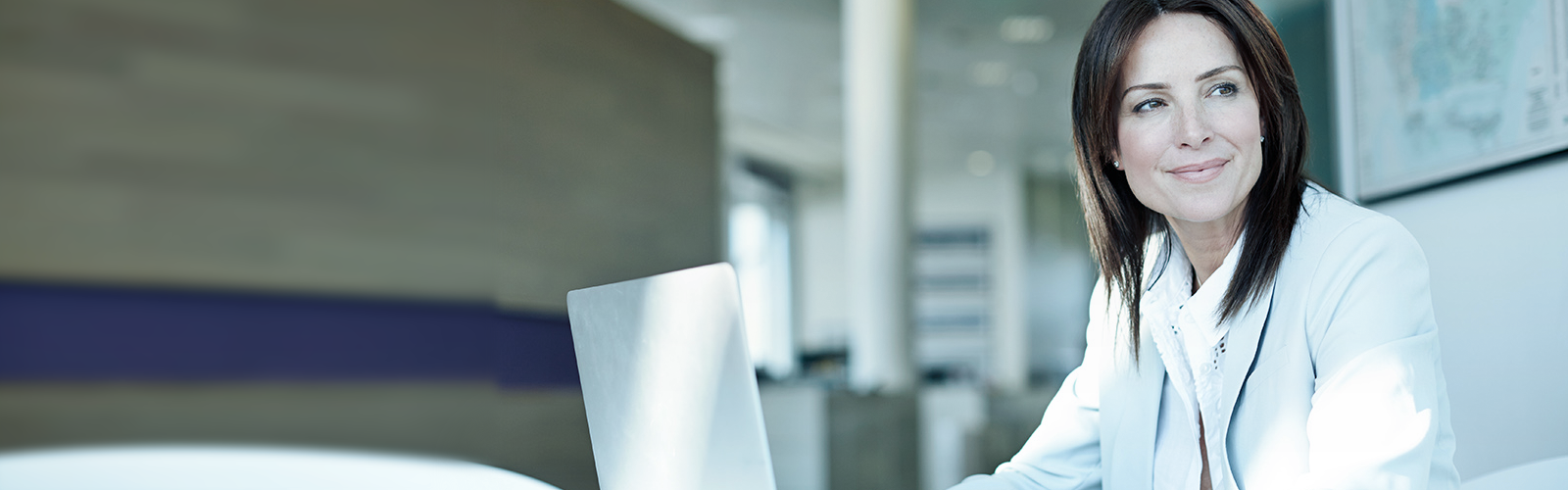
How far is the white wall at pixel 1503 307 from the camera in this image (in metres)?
1.46

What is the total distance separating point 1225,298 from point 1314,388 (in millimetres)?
134

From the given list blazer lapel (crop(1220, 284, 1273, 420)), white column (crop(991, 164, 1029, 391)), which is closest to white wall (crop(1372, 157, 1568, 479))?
blazer lapel (crop(1220, 284, 1273, 420))

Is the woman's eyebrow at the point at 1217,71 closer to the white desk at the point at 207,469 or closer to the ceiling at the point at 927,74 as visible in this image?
the white desk at the point at 207,469

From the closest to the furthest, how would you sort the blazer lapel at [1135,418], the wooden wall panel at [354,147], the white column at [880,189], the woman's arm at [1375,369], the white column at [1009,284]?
the woman's arm at [1375,369] → the blazer lapel at [1135,418] → the wooden wall panel at [354,147] → the white column at [880,189] → the white column at [1009,284]

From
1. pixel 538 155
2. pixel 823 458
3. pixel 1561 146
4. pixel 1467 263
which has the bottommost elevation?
pixel 823 458

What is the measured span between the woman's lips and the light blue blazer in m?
0.11

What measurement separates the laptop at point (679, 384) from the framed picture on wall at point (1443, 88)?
59.8 inches

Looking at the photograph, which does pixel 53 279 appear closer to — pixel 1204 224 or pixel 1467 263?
pixel 1204 224

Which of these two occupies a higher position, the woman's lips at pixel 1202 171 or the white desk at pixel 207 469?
the woman's lips at pixel 1202 171

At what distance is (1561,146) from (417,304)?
2.74 meters

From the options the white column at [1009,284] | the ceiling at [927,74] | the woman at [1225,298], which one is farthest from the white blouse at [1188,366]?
the white column at [1009,284]

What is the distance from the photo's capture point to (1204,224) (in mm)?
1072

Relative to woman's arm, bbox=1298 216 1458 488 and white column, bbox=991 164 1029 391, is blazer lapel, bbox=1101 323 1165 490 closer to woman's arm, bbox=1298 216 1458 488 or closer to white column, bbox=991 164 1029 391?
woman's arm, bbox=1298 216 1458 488

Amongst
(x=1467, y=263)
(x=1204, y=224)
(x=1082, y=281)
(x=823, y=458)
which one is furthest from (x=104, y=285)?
(x=1082, y=281)
